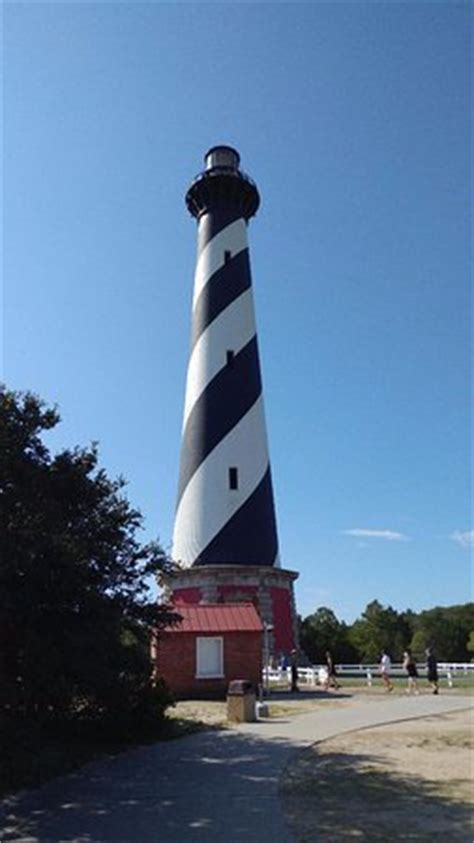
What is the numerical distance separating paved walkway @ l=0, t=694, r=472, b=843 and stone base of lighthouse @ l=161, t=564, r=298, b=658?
1354 cm

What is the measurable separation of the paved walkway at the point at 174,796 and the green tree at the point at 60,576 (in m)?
1.38

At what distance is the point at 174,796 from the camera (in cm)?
954

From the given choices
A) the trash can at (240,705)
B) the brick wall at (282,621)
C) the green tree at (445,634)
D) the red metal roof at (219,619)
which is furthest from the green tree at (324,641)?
the trash can at (240,705)

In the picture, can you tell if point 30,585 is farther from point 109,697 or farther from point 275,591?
point 275,591

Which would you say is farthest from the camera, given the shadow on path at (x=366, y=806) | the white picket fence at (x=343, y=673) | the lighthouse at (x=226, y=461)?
the lighthouse at (x=226, y=461)

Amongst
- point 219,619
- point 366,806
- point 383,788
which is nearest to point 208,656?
point 219,619

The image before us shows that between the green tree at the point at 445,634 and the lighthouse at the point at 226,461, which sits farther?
the green tree at the point at 445,634

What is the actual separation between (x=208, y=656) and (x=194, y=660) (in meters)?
0.46

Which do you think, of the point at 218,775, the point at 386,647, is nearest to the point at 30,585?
the point at 218,775

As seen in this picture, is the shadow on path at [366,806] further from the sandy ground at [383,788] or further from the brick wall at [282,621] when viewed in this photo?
the brick wall at [282,621]

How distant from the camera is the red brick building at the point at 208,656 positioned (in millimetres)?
22828

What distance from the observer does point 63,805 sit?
9234 millimetres

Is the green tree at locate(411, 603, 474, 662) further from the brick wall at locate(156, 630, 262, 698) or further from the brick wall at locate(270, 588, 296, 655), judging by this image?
the brick wall at locate(156, 630, 262, 698)

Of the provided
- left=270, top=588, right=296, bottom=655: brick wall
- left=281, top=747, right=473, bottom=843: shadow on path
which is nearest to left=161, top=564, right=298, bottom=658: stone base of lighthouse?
left=270, top=588, right=296, bottom=655: brick wall
